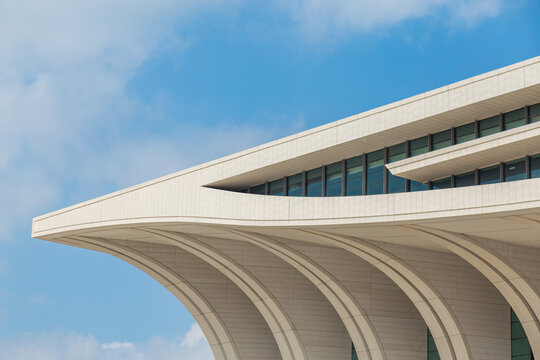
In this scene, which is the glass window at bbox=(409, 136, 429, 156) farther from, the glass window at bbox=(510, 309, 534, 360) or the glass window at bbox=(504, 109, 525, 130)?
the glass window at bbox=(510, 309, 534, 360)

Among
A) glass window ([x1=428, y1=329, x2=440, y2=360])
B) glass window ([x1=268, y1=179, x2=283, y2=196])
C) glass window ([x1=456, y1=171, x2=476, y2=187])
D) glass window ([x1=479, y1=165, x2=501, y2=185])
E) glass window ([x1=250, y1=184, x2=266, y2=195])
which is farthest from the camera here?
glass window ([x1=428, y1=329, x2=440, y2=360])

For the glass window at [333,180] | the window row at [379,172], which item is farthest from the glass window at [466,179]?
Result: the glass window at [333,180]

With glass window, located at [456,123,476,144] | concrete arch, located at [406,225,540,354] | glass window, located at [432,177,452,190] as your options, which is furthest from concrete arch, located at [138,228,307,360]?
glass window, located at [456,123,476,144]

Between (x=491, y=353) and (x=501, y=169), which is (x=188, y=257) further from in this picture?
(x=501, y=169)

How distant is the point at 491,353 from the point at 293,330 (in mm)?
8502

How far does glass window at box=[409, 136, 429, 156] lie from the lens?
30828 millimetres

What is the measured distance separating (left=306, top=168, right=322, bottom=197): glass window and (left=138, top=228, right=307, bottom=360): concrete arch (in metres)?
5.49

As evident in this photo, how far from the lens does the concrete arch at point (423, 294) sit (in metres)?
32.7

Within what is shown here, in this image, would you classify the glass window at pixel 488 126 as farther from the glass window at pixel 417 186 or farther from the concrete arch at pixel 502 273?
the concrete arch at pixel 502 273

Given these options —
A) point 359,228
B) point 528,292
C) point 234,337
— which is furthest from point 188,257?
point 528,292

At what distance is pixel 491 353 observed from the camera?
33.9m

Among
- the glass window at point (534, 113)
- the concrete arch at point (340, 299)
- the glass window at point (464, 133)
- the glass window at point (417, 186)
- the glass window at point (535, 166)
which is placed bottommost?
the concrete arch at point (340, 299)

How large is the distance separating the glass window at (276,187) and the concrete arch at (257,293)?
386cm

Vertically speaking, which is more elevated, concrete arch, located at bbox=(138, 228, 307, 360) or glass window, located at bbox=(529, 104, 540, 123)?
glass window, located at bbox=(529, 104, 540, 123)
